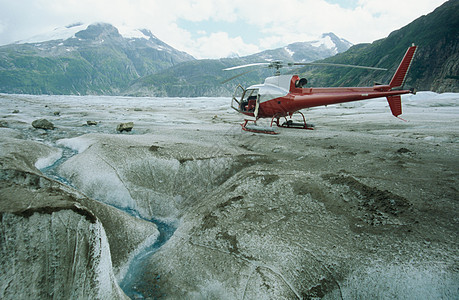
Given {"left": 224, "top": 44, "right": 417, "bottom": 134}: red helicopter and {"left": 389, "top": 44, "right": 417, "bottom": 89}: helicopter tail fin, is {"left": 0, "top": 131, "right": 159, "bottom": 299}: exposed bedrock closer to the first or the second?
{"left": 224, "top": 44, "right": 417, "bottom": 134}: red helicopter

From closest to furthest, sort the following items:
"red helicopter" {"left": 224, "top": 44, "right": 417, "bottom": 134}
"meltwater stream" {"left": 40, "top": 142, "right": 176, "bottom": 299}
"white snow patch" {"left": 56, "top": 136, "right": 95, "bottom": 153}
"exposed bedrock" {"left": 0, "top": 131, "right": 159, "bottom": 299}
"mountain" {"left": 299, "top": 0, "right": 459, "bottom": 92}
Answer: "exposed bedrock" {"left": 0, "top": 131, "right": 159, "bottom": 299}
"meltwater stream" {"left": 40, "top": 142, "right": 176, "bottom": 299}
"white snow patch" {"left": 56, "top": 136, "right": 95, "bottom": 153}
"red helicopter" {"left": 224, "top": 44, "right": 417, "bottom": 134}
"mountain" {"left": 299, "top": 0, "right": 459, "bottom": 92}

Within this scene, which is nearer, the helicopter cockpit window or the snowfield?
the snowfield

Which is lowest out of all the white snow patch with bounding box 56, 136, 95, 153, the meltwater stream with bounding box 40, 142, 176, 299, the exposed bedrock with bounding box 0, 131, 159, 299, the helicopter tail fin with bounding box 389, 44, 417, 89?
the meltwater stream with bounding box 40, 142, 176, 299

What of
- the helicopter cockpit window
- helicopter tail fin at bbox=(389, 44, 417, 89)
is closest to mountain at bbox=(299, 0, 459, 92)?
helicopter tail fin at bbox=(389, 44, 417, 89)

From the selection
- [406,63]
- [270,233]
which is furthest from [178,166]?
[406,63]

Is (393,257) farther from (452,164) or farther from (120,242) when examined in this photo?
(120,242)

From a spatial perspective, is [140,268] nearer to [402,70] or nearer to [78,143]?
[78,143]

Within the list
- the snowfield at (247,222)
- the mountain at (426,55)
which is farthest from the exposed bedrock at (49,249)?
the mountain at (426,55)
